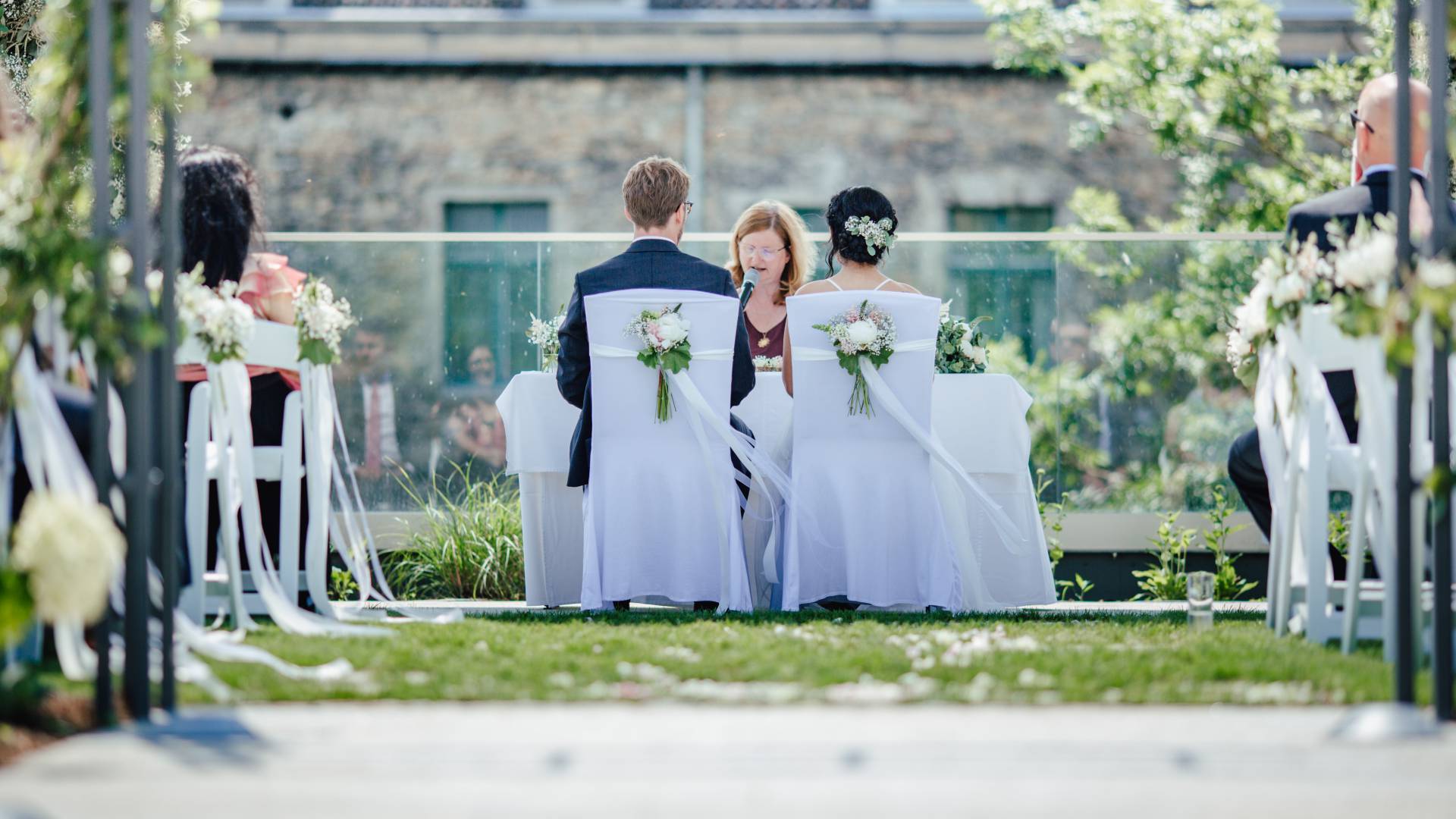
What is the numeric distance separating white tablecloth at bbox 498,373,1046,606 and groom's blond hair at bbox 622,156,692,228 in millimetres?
722

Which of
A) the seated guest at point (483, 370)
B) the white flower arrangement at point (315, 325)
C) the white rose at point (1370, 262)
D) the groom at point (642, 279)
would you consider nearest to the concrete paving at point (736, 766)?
the white rose at point (1370, 262)

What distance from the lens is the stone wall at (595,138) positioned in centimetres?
1322

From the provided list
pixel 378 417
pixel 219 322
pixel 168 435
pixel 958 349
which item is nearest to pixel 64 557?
pixel 168 435

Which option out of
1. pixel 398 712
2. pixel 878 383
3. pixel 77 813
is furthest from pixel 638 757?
pixel 878 383

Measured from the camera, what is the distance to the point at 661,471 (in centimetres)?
574

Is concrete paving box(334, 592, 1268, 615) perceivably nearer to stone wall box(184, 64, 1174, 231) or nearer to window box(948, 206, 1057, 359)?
window box(948, 206, 1057, 359)

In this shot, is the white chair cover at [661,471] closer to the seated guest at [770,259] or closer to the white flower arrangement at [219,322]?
the white flower arrangement at [219,322]

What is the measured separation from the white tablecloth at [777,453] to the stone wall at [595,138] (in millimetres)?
7233

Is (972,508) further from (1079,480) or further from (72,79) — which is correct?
(72,79)

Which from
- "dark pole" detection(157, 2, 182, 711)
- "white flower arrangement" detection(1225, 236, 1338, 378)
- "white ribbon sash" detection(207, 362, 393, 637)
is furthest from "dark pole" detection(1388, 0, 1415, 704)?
"white ribbon sash" detection(207, 362, 393, 637)

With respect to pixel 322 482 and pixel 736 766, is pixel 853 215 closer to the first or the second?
pixel 322 482

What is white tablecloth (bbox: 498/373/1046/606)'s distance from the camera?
607 cm

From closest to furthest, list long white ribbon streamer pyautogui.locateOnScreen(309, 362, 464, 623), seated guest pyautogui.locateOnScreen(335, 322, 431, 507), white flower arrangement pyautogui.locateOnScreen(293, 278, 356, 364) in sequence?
long white ribbon streamer pyautogui.locateOnScreen(309, 362, 464, 623) < white flower arrangement pyautogui.locateOnScreen(293, 278, 356, 364) < seated guest pyautogui.locateOnScreen(335, 322, 431, 507)

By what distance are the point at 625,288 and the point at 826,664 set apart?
2106 mm
